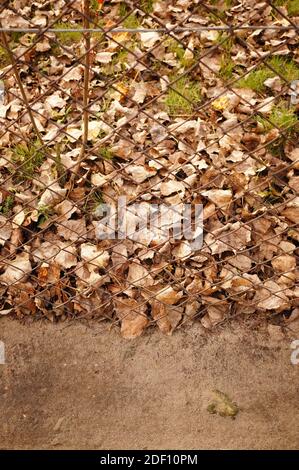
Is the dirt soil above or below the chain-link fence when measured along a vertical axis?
below

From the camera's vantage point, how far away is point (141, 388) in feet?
6.30

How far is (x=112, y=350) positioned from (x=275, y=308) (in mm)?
734

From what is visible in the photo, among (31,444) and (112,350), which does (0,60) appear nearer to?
(112,350)

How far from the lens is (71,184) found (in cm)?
235

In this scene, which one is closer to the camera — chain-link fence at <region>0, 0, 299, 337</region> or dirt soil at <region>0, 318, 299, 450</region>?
dirt soil at <region>0, 318, 299, 450</region>

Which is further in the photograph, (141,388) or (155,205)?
(155,205)

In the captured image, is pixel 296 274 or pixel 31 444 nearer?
pixel 31 444

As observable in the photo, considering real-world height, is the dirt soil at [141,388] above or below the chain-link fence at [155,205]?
below

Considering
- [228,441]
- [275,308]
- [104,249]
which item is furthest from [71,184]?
[228,441]

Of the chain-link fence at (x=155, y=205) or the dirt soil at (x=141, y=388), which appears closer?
the dirt soil at (x=141, y=388)

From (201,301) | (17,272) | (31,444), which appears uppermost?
(17,272)

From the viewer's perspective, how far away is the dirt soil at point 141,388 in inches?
71.6

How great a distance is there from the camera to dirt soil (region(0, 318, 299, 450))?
5.96ft

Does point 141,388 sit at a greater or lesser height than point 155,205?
lesser
